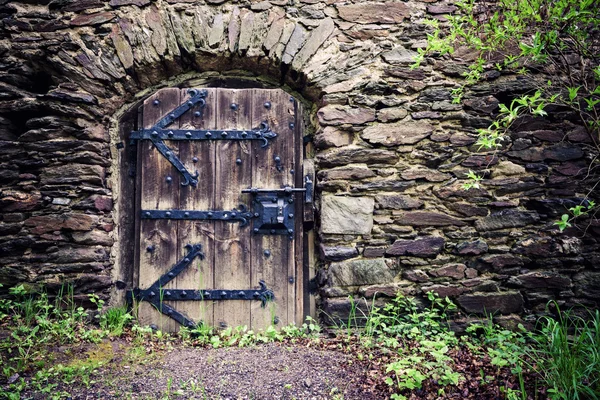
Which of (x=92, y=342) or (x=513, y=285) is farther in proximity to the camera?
(x=513, y=285)

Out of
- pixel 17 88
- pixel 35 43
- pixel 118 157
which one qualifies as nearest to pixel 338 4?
pixel 118 157

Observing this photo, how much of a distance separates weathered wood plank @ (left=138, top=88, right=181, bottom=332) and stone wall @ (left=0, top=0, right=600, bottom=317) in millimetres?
268

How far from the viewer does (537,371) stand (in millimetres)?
2143

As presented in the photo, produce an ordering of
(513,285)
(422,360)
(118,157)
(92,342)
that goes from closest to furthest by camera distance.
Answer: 1. (422,360)
2. (92,342)
3. (513,285)
4. (118,157)

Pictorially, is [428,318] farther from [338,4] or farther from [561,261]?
[338,4]

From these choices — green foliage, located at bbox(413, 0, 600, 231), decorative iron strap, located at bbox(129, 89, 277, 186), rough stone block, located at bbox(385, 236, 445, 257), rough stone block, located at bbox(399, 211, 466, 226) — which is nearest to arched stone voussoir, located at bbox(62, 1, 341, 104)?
decorative iron strap, located at bbox(129, 89, 277, 186)

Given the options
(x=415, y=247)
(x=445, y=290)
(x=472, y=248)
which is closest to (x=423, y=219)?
(x=415, y=247)

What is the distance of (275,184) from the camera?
3059 millimetres

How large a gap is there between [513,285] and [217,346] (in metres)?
2.19

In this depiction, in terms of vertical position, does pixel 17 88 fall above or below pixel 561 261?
above

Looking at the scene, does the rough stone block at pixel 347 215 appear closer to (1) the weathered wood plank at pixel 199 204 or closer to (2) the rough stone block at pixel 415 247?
(2) the rough stone block at pixel 415 247

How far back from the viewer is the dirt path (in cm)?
216

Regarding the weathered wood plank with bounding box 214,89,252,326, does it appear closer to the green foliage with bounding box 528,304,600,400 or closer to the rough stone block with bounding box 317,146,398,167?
the rough stone block with bounding box 317,146,398,167

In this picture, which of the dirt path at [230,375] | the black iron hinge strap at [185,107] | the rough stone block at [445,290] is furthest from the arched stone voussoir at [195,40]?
the dirt path at [230,375]
